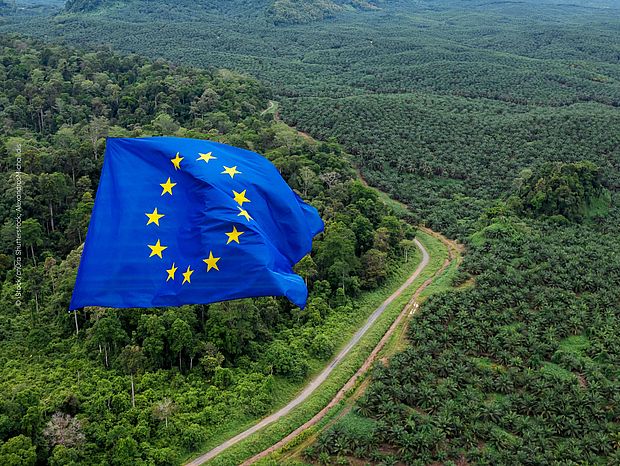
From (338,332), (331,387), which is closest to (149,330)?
(331,387)

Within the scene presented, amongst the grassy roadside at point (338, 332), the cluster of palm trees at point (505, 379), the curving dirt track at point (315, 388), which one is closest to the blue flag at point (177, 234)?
the curving dirt track at point (315, 388)

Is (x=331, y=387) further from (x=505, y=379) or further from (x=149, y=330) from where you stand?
(x=149, y=330)

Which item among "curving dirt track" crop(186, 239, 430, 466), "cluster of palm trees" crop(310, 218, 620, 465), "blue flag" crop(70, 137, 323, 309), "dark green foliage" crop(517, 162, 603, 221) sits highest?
"blue flag" crop(70, 137, 323, 309)

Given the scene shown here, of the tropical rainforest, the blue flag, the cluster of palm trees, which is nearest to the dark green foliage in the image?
the tropical rainforest

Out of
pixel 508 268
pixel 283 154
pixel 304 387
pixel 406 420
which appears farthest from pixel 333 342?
pixel 283 154

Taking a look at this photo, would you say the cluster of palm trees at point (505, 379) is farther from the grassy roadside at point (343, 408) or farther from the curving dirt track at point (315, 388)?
the curving dirt track at point (315, 388)

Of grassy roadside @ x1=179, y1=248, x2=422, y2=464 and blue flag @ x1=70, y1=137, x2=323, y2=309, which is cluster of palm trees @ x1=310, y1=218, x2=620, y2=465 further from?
blue flag @ x1=70, y1=137, x2=323, y2=309
